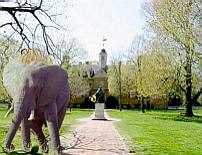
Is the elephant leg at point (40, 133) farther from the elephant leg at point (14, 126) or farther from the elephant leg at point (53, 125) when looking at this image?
the elephant leg at point (53, 125)

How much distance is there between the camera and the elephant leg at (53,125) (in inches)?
406

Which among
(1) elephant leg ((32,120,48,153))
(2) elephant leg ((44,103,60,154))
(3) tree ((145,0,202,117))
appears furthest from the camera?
(3) tree ((145,0,202,117))

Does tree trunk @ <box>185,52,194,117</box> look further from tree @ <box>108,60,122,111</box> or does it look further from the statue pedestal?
tree @ <box>108,60,122,111</box>

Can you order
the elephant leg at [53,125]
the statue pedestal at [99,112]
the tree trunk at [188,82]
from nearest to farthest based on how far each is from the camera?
1. the elephant leg at [53,125]
2. the tree trunk at [188,82]
3. the statue pedestal at [99,112]

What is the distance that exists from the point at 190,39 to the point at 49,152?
63.6 feet

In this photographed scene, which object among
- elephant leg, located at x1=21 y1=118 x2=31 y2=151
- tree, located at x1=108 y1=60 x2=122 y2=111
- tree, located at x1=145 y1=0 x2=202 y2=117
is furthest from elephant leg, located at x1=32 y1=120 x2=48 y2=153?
tree, located at x1=108 y1=60 x2=122 y2=111

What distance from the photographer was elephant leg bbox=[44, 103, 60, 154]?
33.8ft

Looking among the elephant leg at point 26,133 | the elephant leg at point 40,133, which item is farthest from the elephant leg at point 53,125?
the elephant leg at point 40,133

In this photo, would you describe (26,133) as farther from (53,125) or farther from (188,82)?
(188,82)

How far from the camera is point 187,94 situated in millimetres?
39438

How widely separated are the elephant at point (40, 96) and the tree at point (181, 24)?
1901 centimetres

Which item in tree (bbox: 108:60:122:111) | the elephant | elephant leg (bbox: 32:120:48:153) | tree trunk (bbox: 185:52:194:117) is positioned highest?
tree (bbox: 108:60:122:111)

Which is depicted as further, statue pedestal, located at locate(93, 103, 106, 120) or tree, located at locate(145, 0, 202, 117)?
statue pedestal, located at locate(93, 103, 106, 120)

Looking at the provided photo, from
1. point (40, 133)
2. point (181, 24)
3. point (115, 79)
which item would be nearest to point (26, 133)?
point (40, 133)
